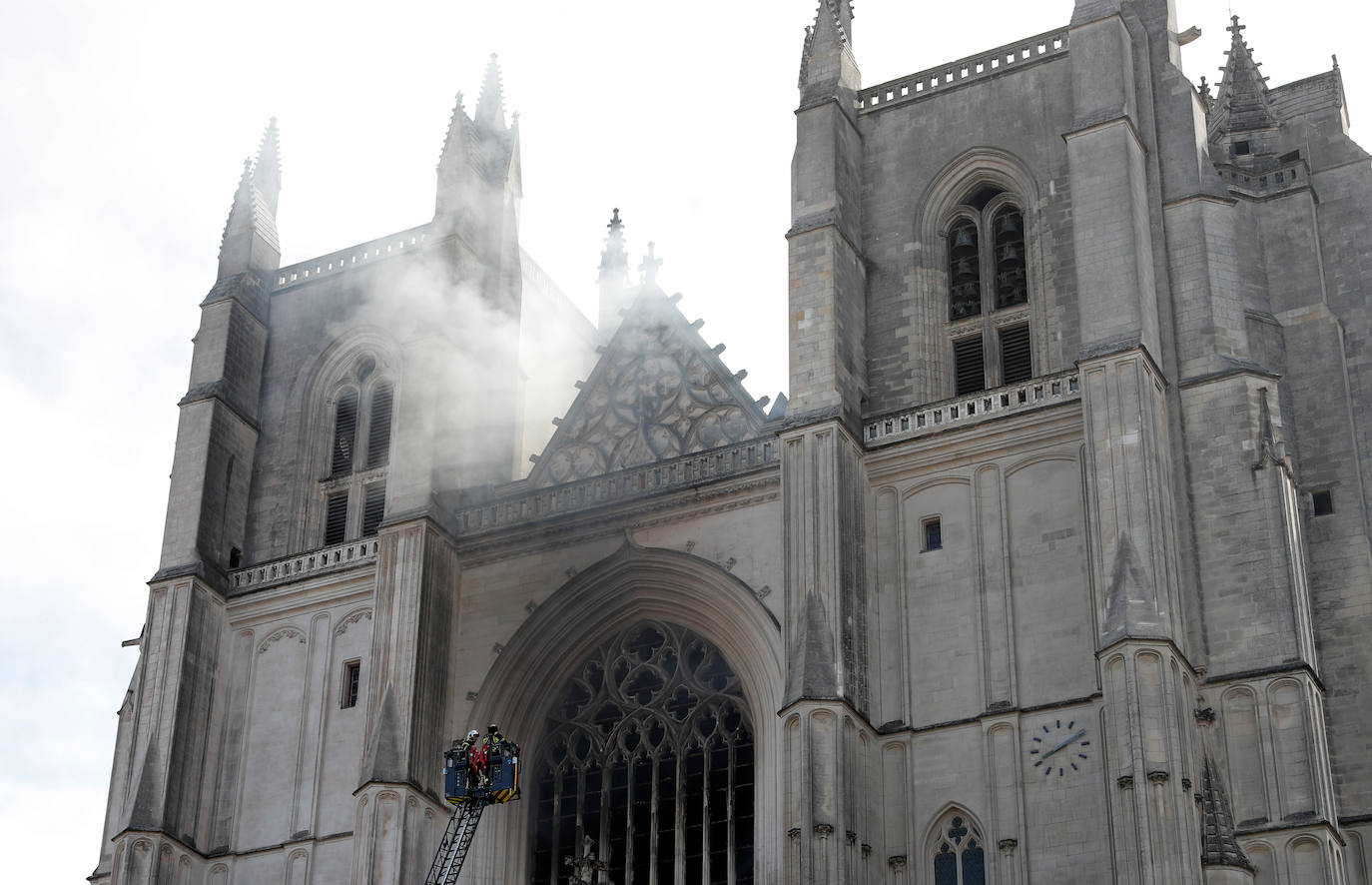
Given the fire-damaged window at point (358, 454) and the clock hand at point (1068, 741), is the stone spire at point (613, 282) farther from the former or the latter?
the clock hand at point (1068, 741)

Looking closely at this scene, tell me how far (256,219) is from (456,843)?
45.5ft

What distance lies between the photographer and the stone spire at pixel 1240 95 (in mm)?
37781

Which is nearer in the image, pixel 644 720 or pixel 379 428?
pixel 644 720

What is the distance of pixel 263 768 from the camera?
3334 cm

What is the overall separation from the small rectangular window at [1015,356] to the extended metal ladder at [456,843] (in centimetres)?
994

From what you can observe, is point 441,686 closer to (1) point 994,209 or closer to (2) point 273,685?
(2) point 273,685

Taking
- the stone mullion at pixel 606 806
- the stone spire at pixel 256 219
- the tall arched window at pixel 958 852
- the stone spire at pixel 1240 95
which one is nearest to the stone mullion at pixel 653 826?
the stone mullion at pixel 606 806

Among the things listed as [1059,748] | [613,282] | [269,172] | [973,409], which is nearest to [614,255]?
[613,282]

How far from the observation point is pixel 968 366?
32.1 m

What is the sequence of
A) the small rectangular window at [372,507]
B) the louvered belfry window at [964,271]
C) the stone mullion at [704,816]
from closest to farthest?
the stone mullion at [704,816], the louvered belfry window at [964,271], the small rectangular window at [372,507]

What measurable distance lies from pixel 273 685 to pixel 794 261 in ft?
35.3

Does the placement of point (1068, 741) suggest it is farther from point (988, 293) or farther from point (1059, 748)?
point (988, 293)

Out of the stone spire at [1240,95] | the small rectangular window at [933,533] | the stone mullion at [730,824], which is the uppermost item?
the stone spire at [1240,95]

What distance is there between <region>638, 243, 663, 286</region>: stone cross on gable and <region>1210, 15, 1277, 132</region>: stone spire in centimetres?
1089
